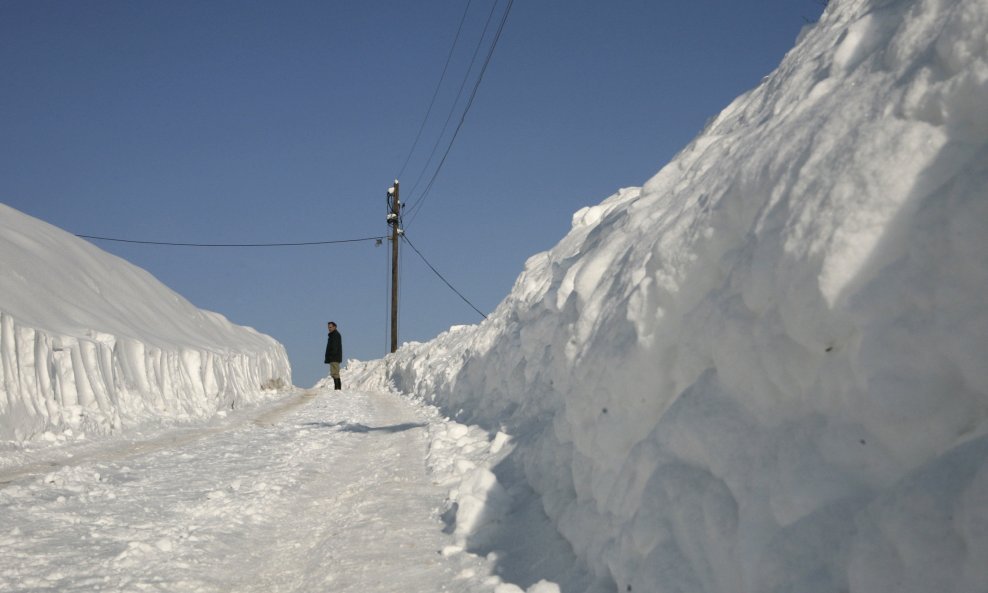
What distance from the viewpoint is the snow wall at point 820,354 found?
6.63ft

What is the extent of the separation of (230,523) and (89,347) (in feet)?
27.7

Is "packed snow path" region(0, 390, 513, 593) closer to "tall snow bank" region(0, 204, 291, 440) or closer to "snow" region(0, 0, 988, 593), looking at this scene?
"snow" region(0, 0, 988, 593)

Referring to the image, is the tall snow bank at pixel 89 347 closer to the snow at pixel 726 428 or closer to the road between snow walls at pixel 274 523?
the road between snow walls at pixel 274 523

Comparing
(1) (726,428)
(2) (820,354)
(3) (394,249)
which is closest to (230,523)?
(1) (726,428)

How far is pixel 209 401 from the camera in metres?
17.4

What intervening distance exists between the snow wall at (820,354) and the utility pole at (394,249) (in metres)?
30.1

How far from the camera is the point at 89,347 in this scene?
1210 centimetres

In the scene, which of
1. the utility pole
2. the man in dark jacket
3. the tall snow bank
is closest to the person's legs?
the man in dark jacket

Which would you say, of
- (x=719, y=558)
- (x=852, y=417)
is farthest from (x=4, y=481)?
(x=852, y=417)

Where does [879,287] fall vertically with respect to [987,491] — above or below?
above

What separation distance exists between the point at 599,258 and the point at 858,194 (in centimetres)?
317

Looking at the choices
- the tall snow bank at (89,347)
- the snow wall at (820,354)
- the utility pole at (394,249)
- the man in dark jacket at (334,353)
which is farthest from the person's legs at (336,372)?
the snow wall at (820,354)

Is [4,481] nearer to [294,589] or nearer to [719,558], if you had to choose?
[294,589]

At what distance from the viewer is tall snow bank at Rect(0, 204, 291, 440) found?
10.3 meters
